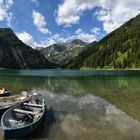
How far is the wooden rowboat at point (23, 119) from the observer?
18906 millimetres

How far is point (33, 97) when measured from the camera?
3162cm

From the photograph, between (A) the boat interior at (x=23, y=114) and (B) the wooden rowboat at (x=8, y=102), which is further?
(B) the wooden rowboat at (x=8, y=102)

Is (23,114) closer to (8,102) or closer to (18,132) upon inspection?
(18,132)

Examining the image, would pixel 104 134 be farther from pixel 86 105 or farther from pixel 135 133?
pixel 86 105

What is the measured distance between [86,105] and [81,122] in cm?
1032

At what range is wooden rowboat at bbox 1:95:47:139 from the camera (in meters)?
18.9

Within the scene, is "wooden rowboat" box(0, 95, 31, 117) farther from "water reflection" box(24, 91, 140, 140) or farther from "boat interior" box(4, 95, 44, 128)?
"water reflection" box(24, 91, 140, 140)

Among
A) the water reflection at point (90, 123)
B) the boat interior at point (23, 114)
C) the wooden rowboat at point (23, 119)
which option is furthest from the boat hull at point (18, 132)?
the water reflection at point (90, 123)

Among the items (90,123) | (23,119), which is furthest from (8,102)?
(90,123)

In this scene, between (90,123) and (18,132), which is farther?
(90,123)

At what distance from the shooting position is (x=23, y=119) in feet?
75.0

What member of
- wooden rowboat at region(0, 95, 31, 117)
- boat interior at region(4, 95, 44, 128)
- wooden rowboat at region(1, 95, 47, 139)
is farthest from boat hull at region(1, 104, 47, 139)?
wooden rowboat at region(0, 95, 31, 117)

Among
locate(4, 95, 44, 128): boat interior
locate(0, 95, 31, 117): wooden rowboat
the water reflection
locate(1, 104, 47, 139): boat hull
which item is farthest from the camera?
locate(0, 95, 31, 117): wooden rowboat

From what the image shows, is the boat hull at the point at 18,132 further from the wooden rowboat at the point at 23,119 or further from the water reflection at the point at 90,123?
the water reflection at the point at 90,123
